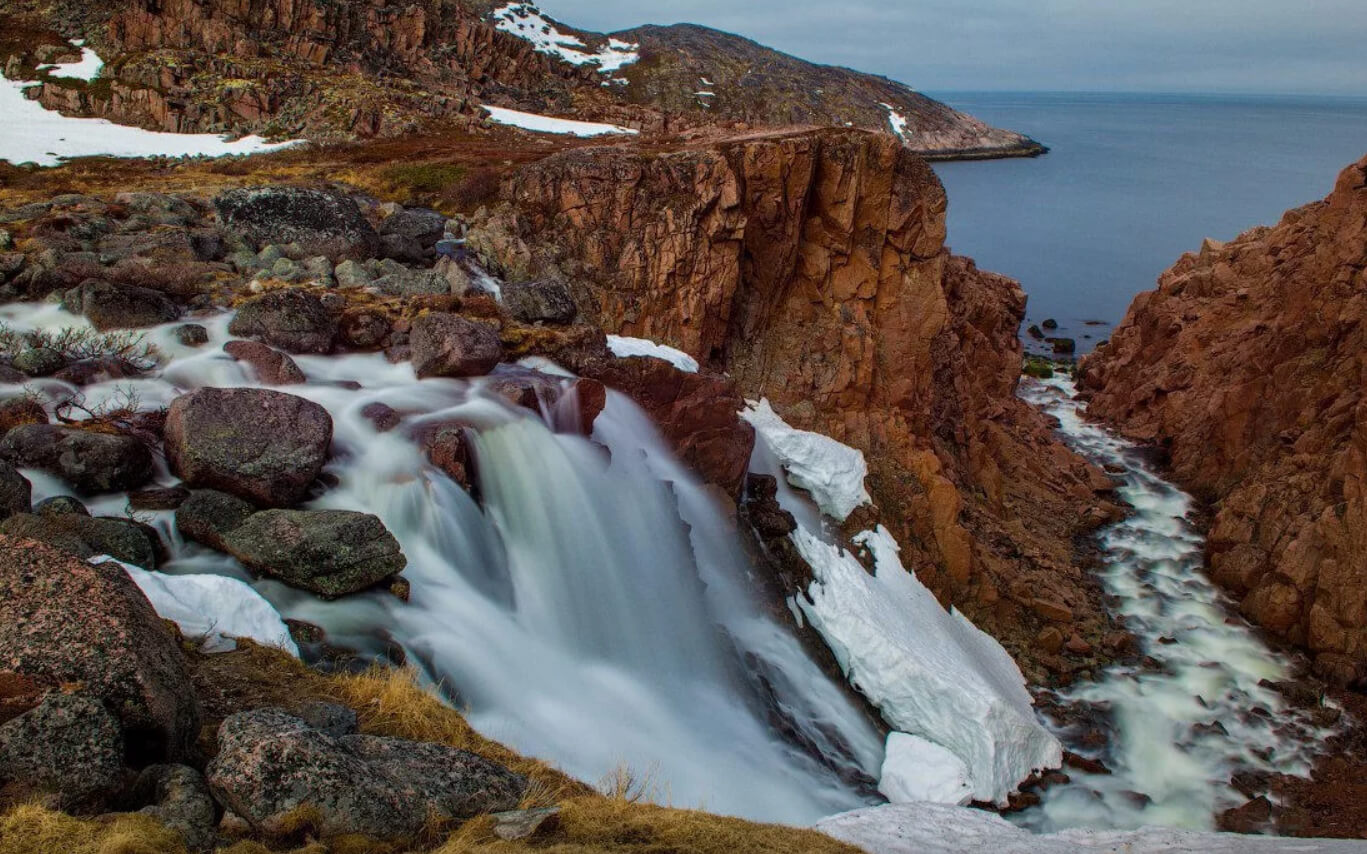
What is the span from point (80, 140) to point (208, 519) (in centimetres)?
2858

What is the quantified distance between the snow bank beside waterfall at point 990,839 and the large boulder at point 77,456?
8.22m

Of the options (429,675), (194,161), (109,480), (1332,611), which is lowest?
(1332,611)

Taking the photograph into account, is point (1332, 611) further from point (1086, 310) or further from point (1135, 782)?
point (1086, 310)

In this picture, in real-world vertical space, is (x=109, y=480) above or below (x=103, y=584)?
below

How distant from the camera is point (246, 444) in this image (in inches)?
384

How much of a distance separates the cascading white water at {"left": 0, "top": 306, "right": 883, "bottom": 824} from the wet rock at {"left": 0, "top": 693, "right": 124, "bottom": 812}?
339 centimetres

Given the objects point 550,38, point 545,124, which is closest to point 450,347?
point 545,124

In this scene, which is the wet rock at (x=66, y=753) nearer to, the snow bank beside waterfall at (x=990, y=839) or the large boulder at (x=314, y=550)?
the large boulder at (x=314, y=550)

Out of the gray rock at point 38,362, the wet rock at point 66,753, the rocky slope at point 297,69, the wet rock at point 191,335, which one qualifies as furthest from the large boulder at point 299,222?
the rocky slope at point 297,69

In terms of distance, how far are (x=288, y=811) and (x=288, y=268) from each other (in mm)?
13380

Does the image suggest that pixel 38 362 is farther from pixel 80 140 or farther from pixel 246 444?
pixel 80 140

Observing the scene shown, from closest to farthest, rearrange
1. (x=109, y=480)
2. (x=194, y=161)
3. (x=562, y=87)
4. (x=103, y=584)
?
(x=103, y=584) → (x=109, y=480) → (x=194, y=161) → (x=562, y=87)

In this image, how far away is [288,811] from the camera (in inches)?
191

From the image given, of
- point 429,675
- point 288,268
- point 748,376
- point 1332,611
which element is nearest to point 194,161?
point 288,268
